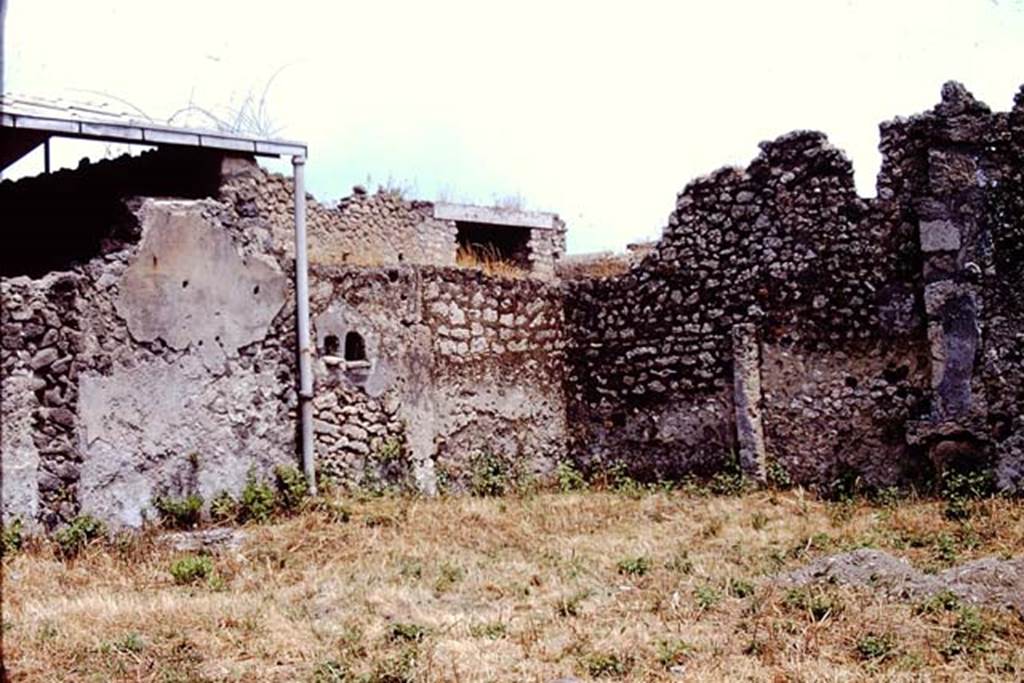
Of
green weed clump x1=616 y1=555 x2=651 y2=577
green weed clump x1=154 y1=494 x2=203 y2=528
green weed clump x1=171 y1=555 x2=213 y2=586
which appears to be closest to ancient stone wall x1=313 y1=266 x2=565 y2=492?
green weed clump x1=154 y1=494 x2=203 y2=528

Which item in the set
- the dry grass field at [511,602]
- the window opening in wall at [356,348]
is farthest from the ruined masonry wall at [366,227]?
the dry grass field at [511,602]

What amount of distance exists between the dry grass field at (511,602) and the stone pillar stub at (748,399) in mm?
913

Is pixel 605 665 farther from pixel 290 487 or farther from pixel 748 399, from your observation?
pixel 748 399

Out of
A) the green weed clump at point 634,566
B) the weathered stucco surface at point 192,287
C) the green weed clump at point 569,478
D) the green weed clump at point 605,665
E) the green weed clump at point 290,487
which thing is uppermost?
the weathered stucco surface at point 192,287

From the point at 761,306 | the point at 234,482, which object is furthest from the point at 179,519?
the point at 761,306

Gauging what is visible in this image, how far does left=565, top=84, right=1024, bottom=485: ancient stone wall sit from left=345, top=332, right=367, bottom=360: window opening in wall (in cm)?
289

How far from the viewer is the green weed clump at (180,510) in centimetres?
1007

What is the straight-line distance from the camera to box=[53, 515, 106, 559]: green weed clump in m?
9.29

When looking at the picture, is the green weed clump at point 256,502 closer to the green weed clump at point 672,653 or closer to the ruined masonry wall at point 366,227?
the green weed clump at point 672,653

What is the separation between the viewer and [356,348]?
11773 millimetres

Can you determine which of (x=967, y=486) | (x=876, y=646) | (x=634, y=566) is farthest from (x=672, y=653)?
(x=967, y=486)

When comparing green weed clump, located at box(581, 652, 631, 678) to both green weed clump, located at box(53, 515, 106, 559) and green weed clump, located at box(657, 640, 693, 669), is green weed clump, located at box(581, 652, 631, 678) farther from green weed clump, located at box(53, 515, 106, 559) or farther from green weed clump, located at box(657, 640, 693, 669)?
green weed clump, located at box(53, 515, 106, 559)

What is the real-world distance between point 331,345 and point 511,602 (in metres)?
4.55

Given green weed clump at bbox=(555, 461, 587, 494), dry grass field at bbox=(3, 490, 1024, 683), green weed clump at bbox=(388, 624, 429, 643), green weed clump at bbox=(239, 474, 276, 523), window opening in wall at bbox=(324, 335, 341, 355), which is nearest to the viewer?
dry grass field at bbox=(3, 490, 1024, 683)
